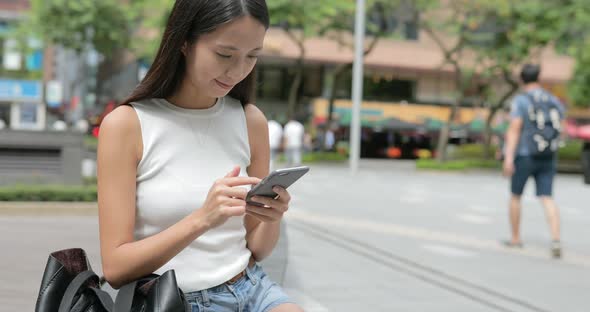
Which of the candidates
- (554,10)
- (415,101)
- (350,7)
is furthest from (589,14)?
(415,101)

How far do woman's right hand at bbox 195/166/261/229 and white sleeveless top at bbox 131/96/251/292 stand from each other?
0.73 ft

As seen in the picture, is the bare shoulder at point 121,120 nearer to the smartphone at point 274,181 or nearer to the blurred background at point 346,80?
the smartphone at point 274,181

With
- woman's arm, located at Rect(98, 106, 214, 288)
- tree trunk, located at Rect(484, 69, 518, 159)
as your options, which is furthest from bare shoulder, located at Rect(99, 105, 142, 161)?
tree trunk, located at Rect(484, 69, 518, 159)

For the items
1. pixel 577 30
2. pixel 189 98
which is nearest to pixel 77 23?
pixel 577 30

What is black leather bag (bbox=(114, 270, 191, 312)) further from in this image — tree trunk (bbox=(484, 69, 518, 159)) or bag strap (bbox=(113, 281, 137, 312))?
tree trunk (bbox=(484, 69, 518, 159))

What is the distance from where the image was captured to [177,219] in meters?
2.14

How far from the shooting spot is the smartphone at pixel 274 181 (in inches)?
75.5

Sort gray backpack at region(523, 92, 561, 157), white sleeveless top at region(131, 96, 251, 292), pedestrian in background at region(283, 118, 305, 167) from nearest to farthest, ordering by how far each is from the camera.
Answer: white sleeveless top at region(131, 96, 251, 292)
gray backpack at region(523, 92, 561, 157)
pedestrian in background at region(283, 118, 305, 167)

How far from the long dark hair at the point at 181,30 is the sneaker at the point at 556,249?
639 cm

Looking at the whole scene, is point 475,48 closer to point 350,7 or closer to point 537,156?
point 350,7

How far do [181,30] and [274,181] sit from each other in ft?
1.60

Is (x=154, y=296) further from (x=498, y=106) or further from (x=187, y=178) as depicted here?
(x=498, y=106)

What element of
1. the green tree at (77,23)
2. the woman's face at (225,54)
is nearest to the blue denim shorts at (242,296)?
the woman's face at (225,54)

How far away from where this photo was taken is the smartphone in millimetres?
1917
